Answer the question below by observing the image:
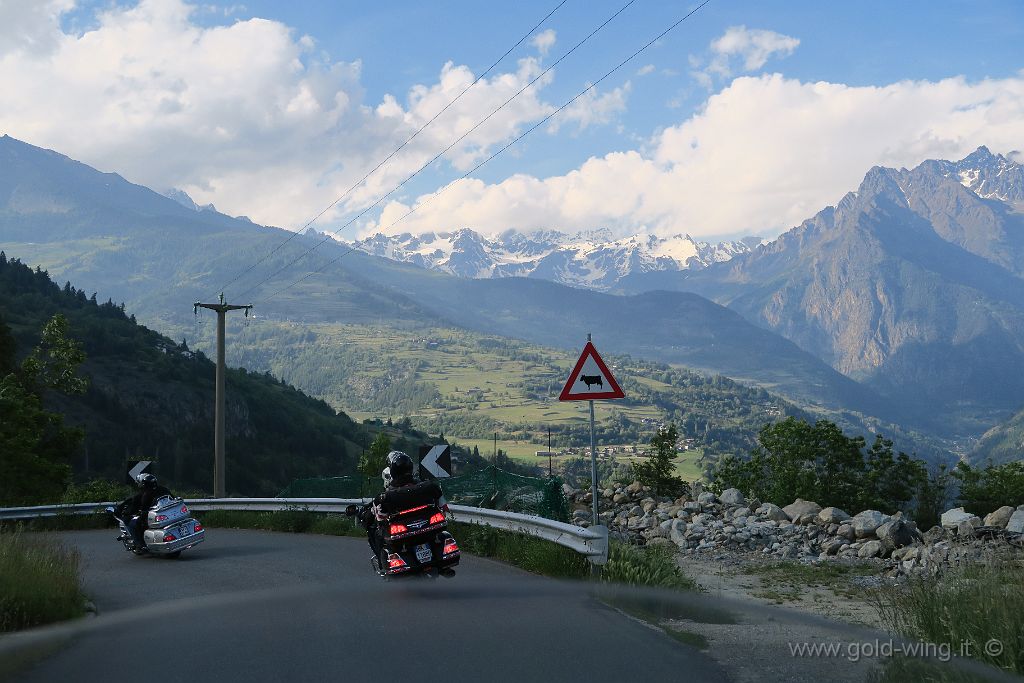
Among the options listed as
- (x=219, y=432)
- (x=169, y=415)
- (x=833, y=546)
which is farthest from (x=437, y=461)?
(x=169, y=415)

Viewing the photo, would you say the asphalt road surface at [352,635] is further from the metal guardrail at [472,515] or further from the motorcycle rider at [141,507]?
the motorcycle rider at [141,507]

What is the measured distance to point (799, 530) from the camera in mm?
17047

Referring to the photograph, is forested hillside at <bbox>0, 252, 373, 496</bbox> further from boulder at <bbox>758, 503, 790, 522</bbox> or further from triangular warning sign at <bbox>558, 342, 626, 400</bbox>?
triangular warning sign at <bbox>558, 342, 626, 400</bbox>

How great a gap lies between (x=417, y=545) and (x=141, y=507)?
8.10 meters

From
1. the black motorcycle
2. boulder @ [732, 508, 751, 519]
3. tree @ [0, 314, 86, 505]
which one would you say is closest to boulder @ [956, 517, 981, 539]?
boulder @ [732, 508, 751, 519]

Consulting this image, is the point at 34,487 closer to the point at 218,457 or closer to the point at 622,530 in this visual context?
the point at 218,457

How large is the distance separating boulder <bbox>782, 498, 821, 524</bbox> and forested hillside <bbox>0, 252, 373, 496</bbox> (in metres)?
81.3

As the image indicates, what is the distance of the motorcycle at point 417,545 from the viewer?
1235cm

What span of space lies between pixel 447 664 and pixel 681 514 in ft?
41.1

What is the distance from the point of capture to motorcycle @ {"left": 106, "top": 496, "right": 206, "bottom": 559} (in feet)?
57.4

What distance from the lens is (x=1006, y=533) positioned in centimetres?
1546

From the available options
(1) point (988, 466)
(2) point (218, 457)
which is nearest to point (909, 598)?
Answer: (1) point (988, 466)

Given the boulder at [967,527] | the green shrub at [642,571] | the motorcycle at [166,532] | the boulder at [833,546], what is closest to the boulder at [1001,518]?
the boulder at [967,527]

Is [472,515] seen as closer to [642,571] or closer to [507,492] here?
[507,492]
